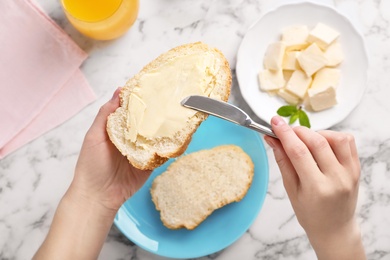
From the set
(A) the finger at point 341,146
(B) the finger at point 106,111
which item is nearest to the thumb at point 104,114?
(B) the finger at point 106,111

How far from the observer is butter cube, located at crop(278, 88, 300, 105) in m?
1.75

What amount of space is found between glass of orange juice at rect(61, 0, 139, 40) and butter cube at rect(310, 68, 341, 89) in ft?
2.13

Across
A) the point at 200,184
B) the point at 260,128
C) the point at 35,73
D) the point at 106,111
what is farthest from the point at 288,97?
the point at 35,73

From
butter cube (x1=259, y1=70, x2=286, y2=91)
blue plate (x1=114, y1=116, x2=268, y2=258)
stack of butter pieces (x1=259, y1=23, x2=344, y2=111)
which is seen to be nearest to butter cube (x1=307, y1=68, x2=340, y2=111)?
stack of butter pieces (x1=259, y1=23, x2=344, y2=111)

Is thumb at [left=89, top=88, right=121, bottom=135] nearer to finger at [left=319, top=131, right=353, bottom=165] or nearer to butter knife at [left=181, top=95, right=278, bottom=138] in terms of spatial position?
butter knife at [left=181, top=95, right=278, bottom=138]

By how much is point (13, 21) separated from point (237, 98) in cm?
81

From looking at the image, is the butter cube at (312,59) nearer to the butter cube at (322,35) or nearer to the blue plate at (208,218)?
the butter cube at (322,35)

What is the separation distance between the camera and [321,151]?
3.86ft

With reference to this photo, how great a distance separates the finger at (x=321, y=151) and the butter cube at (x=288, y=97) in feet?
1.86

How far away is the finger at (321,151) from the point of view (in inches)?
46.3

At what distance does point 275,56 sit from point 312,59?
0.40 ft

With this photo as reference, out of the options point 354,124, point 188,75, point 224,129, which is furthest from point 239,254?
point 188,75

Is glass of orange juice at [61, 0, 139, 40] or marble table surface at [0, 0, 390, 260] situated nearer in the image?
glass of orange juice at [61, 0, 139, 40]

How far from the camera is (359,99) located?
5.65 ft
